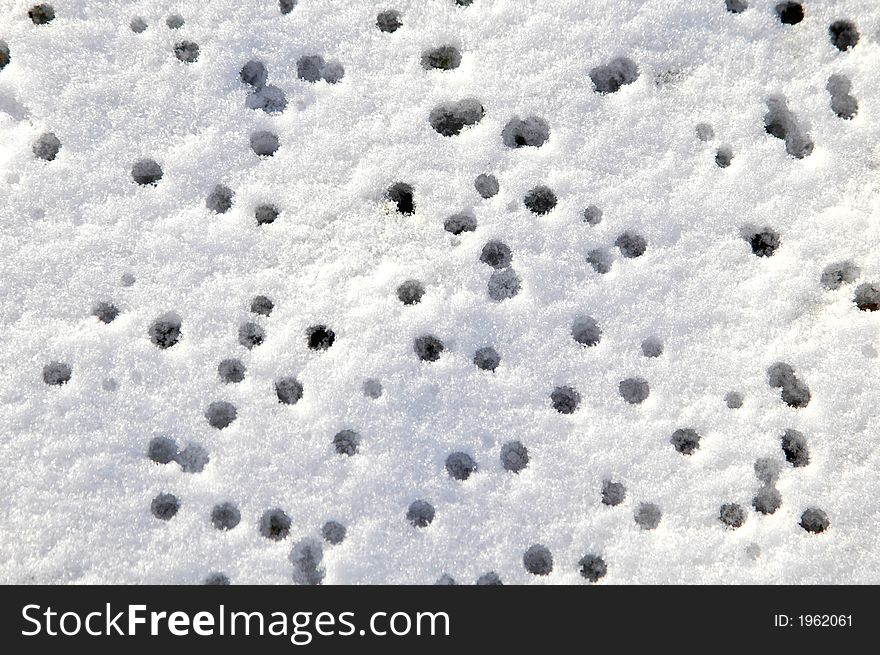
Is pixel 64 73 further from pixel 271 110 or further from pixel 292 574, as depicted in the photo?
pixel 292 574

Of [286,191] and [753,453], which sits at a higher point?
[286,191]

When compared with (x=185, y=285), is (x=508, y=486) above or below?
below

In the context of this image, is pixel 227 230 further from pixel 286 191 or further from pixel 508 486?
pixel 508 486

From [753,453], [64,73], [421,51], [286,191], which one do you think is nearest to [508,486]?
[753,453]

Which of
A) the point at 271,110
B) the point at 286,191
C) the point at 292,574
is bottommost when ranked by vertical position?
the point at 292,574

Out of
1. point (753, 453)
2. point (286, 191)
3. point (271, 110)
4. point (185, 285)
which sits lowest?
point (753, 453)

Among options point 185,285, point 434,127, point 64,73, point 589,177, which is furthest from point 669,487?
point 64,73
